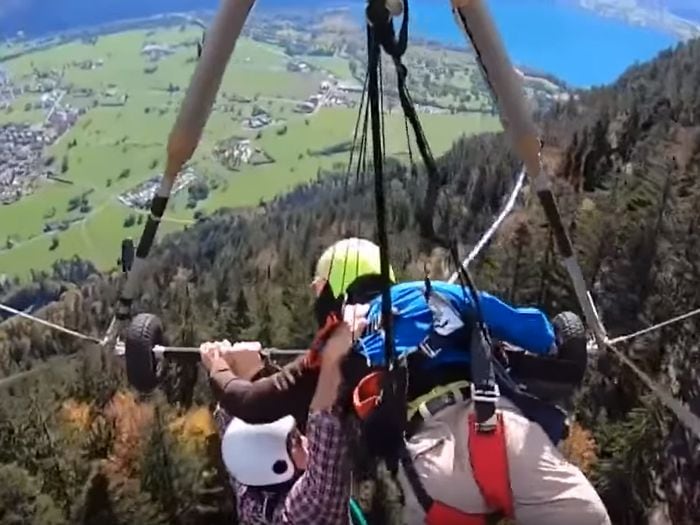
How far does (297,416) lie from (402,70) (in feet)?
3.09

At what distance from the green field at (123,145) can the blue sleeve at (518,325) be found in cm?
5062

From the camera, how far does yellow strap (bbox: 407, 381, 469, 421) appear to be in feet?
7.68

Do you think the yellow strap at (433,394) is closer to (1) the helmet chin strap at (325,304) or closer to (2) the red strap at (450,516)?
(2) the red strap at (450,516)

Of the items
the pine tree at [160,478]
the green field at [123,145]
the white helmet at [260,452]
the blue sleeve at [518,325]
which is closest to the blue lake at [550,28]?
the green field at [123,145]

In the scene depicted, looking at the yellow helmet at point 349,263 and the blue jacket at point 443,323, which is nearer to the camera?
the blue jacket at point 443,323

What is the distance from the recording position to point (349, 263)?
254 cm

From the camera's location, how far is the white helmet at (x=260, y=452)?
9.04 feet

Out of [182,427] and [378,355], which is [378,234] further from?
[182,427]

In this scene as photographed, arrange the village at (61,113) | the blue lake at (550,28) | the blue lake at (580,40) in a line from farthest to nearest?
the village at (61,113), the blue lake at (550,28), the blue lake at (580,40)

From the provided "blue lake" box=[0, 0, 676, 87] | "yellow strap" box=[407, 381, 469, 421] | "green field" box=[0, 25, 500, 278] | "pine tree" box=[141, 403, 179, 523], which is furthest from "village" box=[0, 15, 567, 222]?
"yellow strap" box=[407, 381, 469, 421]

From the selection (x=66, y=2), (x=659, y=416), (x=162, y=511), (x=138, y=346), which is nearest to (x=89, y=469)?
(x=162, y=511)

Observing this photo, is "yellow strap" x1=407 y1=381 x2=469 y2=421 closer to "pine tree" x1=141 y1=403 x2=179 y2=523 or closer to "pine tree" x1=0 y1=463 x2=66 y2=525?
"pine tree" x1=0 y1=463 x2=66 y2=525

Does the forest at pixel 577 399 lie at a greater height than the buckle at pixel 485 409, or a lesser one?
lesser

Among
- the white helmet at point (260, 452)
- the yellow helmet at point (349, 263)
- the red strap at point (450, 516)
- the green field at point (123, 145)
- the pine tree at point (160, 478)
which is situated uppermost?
the yellow helmet at point (349, 263)
